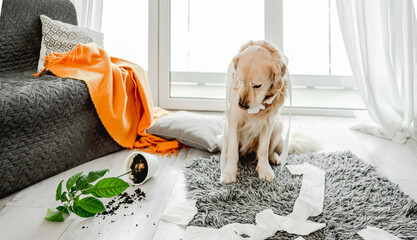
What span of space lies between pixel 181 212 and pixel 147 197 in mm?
225

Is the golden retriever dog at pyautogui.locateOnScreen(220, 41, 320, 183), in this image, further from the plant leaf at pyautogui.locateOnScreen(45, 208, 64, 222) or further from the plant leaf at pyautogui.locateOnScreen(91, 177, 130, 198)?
the plant leaf at pyautogui.locateOnScreen(45, 208, 64, 222)

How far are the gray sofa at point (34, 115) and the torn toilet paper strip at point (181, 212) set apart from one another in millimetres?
689

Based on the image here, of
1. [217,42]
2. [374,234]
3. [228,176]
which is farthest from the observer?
[217,42]

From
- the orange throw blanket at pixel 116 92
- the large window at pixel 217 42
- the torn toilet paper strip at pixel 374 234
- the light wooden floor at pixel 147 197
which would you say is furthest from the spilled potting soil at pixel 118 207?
the large window at pixel 217 42

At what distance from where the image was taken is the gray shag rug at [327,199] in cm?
122

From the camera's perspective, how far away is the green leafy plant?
48.3 inches

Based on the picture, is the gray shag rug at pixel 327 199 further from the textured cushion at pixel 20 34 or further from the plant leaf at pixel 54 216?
the textured cushion at pixel 20 34

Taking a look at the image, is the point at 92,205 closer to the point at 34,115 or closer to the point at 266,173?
the point at 34,115

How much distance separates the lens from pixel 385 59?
2.38 metres

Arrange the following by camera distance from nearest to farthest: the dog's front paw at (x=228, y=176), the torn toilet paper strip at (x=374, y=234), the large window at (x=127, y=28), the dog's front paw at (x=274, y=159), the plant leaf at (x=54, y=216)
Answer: the torn toilet paper strip at (x=374, y=234) < the plant leaf at (x=54, y=216) < the dog's front paw at (x=228, y=176) < the dog's front paw at (x=274, y=159) < the large window at (x=127, y=28)

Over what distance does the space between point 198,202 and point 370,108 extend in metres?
1.77

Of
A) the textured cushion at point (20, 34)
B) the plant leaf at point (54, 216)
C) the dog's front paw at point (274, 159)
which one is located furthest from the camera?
the textured cushion at point (20, 34)

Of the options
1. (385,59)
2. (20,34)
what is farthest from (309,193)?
(20,34)

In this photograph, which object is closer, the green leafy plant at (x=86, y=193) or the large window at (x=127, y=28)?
the green leafy plant at (x=86, y=193)
